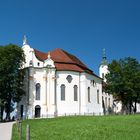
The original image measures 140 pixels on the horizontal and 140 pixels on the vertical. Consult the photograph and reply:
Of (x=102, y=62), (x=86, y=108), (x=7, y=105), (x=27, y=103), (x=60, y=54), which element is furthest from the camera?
(x=102, y=62)

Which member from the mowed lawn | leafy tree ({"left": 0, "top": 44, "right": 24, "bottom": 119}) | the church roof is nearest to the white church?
the church roof

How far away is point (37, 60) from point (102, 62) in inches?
1802

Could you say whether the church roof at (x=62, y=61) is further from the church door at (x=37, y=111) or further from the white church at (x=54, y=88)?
the church door at (x=37, y=111)

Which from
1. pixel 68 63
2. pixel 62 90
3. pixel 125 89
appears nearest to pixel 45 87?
pixel 62 90

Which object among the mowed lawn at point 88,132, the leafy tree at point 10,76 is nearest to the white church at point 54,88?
the leafy tree at point 10,76

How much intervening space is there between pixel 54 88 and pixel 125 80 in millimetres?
15052

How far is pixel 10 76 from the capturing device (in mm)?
61719

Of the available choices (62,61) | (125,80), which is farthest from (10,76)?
(125,80)

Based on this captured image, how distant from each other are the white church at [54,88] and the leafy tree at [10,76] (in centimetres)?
444

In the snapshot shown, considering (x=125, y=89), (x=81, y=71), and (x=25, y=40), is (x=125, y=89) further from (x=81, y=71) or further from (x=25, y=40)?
(x=25, y=40)

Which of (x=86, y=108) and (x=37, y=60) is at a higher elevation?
(x=37, y=60)

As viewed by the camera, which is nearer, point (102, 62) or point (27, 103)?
point (27, 103)

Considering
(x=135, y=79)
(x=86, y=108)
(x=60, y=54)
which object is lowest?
(x=86, y=108)

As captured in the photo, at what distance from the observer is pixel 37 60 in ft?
235
